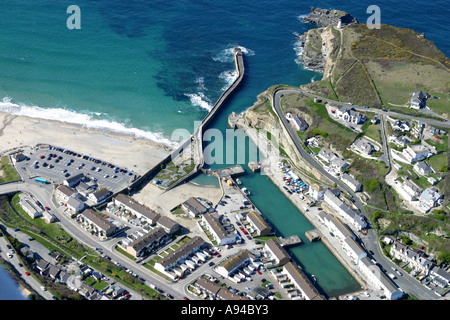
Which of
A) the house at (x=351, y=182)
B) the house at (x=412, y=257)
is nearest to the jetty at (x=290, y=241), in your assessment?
the house at (x=412, y=257)

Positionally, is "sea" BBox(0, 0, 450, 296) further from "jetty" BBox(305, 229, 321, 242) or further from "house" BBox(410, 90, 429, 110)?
"house" BBox(410, 90, 429, 110)

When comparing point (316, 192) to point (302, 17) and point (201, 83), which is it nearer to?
point (201, 83)

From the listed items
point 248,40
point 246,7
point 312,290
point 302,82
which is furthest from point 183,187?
point 246,7

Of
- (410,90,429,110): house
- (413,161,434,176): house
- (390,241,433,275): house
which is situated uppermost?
(410,90,429,110): house

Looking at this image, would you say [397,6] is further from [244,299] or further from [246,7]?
[244,299]

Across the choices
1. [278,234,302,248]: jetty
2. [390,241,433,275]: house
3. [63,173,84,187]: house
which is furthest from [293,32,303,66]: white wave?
[63,173,84,187]: house
